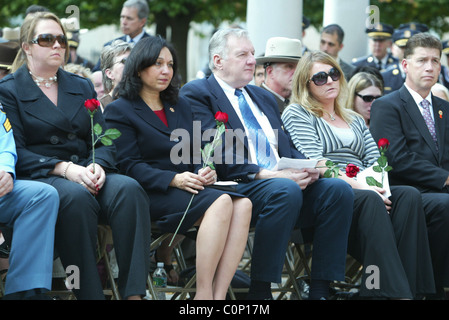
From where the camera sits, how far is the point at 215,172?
5441 millimetres

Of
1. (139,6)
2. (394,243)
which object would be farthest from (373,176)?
(139,6)

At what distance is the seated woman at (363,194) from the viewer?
5.63 metres

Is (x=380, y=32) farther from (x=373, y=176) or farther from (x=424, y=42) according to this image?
(x=373, y=176)

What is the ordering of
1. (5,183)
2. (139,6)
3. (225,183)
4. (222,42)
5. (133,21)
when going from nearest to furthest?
(5,183), (225,183), (222,42), (133,21), (139,6)

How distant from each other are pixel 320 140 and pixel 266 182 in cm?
99

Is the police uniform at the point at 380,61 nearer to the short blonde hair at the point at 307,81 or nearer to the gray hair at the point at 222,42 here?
the short blonde hair at the point at 307,81

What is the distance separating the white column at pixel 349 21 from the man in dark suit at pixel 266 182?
6385 millimetres

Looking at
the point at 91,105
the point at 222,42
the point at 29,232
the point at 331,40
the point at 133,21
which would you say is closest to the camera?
the point at 29,232

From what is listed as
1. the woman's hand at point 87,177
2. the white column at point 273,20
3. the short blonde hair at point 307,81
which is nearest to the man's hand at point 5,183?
the woman's hand at point 87,177

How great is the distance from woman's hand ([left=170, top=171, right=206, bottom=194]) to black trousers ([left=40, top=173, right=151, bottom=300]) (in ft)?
1.11

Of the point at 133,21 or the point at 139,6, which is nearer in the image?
the point at 133,21

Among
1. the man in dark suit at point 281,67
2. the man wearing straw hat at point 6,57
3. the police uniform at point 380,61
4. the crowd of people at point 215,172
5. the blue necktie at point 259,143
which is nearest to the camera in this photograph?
the crowd of people at point 215,172
